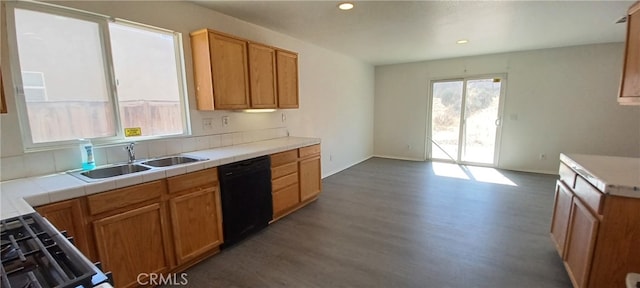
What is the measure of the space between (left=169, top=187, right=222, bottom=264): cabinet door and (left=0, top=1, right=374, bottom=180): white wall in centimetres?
71

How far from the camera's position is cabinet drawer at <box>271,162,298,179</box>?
2.97 metres

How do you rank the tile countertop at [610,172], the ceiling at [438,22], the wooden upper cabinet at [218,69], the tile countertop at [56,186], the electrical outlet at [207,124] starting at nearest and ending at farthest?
the tile countertop at [56,186] < the tile countertop at [610,172] < the wooden upper cabinet at [218,69] < the ceiling at [438,22] < the electrical outlet at [207,124]

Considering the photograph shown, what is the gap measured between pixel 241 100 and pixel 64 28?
1.44 metres

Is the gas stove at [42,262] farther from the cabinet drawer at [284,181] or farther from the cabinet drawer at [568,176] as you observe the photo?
the cabinet drawer at [568,176]

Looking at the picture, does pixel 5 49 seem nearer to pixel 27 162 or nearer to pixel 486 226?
pixel 27 162

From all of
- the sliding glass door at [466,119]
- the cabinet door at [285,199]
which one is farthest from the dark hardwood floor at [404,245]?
the sliding glass door at [466,119]

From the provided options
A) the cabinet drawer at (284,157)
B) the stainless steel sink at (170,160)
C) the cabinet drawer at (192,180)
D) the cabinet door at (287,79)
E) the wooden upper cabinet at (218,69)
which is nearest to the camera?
the cabinet drawer at (192,180)

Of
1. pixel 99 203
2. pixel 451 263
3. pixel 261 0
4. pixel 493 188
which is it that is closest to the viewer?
pixel 99 203

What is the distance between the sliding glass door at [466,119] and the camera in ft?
17.6

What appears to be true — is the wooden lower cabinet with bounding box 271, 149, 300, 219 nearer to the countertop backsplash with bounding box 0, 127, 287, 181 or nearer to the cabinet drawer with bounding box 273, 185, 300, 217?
the cabinet drawer with bounding box 273, 185, 300, 217

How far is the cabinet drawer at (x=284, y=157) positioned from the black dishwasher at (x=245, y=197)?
10cm

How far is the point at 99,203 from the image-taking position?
1642 mm

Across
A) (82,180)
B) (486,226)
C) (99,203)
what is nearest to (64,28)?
(82,180)

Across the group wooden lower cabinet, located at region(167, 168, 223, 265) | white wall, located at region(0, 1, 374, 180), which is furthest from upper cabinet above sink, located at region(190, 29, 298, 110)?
wooden lower cabinet, located at region(167, 168, 223, 265)
